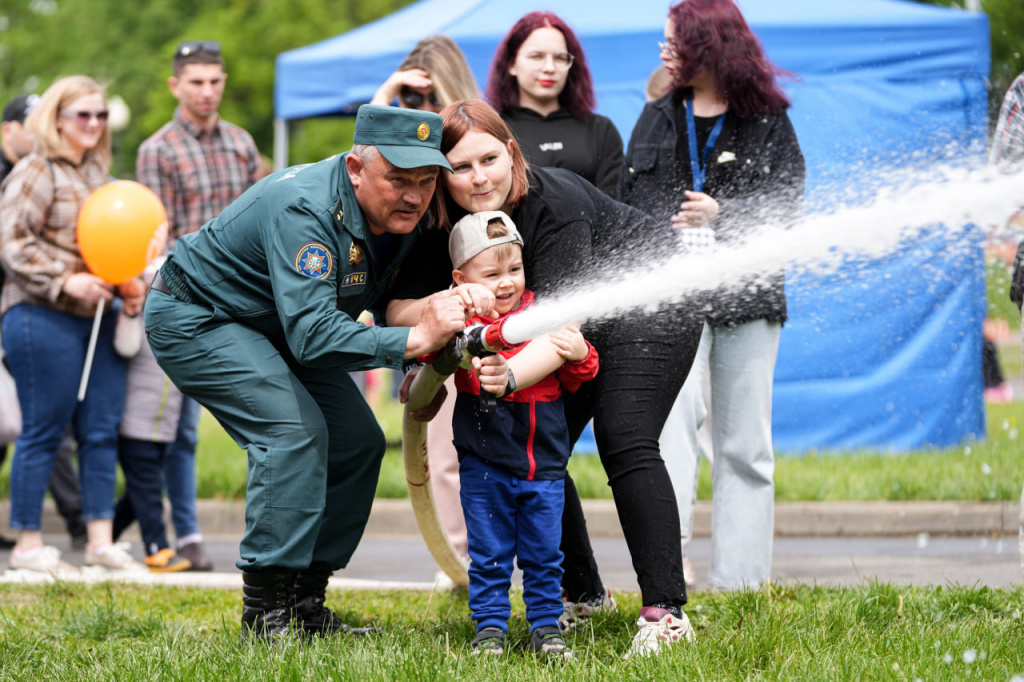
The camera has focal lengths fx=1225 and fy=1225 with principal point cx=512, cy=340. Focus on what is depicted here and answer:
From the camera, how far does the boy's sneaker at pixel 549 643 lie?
12.1ft

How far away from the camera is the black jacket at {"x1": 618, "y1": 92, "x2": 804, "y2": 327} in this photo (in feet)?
15.2

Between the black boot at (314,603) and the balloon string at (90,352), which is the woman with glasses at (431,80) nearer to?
the balloon string at (90,352)

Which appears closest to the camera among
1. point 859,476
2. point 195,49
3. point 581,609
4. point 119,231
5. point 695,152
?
point 581,609

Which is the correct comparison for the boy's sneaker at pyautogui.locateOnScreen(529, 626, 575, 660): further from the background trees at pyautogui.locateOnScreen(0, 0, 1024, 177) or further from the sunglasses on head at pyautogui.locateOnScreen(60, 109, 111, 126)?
the background trees at pyautogui.locateOnScreen(0, 0, 1024, 177)

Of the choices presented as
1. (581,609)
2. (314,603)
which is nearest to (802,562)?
(581,609)

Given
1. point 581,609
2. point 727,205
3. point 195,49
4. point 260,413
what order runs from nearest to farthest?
1. point 260,413
2. point 581,609
3. point 727,205
4. point 195,49

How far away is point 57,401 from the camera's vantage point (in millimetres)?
6148

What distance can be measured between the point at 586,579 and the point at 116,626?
1.67m

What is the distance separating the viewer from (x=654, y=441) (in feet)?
12.9

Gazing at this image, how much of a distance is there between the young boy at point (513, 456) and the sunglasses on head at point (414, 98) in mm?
1799

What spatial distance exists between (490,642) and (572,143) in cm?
227

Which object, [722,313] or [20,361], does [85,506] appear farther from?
[722,313]

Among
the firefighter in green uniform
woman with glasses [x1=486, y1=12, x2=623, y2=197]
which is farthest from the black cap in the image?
the firefighter in green uniform

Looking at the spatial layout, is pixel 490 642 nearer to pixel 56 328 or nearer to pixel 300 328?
pixel 300 328
